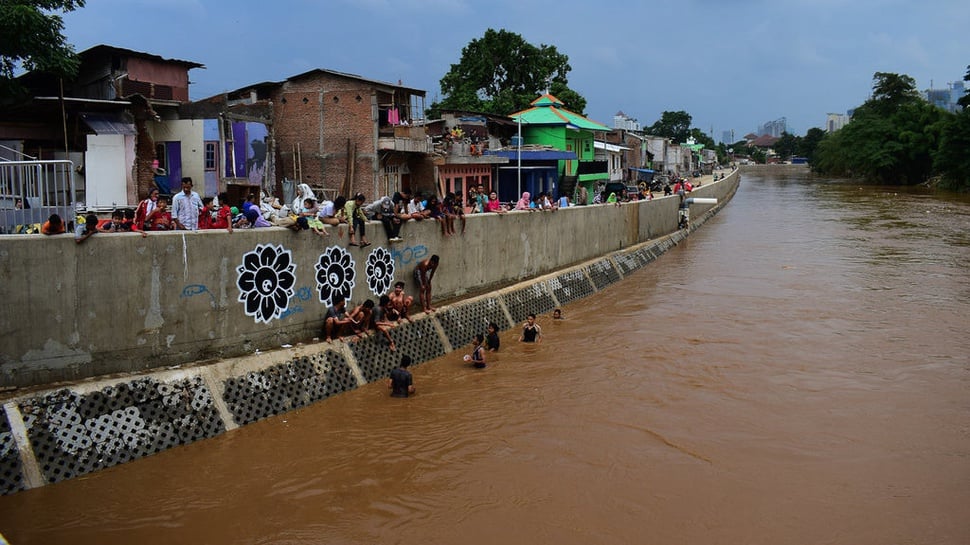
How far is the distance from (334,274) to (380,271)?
1276 mm

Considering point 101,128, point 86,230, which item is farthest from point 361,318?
point 101,128

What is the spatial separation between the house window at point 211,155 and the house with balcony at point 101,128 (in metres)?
0.58

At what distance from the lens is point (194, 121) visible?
21.0 metres

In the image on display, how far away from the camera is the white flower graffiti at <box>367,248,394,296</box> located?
45.9 ft

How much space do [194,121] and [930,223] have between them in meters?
39.6

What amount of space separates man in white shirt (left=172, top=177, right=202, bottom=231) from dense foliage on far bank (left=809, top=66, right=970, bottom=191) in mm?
66966

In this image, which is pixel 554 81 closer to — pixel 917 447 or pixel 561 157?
pixel 561 157

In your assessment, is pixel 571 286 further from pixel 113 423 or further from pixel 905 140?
pixel 905 140

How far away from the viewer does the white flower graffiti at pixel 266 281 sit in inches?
455

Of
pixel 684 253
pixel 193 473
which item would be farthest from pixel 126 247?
pixel 684 253

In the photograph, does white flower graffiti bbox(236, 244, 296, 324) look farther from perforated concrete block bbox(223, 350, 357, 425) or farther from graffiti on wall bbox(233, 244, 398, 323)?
perforated concrete block bbox(223, 350, 357, 425)

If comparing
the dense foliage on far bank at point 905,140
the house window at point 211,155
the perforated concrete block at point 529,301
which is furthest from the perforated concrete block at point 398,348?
the dense foliage on far bank at point 905,140

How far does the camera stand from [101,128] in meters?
18.5

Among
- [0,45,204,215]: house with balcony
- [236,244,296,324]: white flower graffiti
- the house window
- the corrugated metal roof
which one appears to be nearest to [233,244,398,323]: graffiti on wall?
[236,244,296,324]: white flower graffiti
